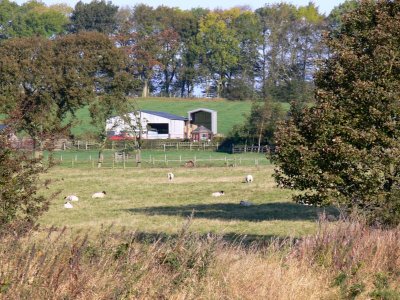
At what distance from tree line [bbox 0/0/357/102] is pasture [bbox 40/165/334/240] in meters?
65.9

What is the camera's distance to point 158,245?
36.0 ft

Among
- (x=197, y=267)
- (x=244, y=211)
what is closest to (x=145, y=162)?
(x=244, y=211)

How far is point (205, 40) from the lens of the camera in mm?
131625

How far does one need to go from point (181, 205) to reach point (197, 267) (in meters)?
27.2

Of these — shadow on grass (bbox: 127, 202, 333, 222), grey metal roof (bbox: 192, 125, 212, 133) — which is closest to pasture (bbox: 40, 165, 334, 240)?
shadow on grass (bbox: 127, 202, 333, 222)

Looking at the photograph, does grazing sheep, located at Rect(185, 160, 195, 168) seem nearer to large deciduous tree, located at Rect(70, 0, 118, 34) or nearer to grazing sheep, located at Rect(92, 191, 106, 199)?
grazing sheep, located at Rect(92, 191, 106, 199)

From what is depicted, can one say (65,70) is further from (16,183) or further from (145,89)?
(16,183)

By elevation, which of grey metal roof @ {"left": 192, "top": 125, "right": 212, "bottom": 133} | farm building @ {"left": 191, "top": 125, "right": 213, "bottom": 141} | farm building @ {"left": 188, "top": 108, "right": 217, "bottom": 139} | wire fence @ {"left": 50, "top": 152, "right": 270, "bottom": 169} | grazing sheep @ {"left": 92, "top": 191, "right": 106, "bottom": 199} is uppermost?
farm building @ {"left": 188, "top": 108, "right": 217, "bottom": 139}

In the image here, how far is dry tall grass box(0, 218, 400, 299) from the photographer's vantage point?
28.4ft

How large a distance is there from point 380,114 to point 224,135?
80.0 meters

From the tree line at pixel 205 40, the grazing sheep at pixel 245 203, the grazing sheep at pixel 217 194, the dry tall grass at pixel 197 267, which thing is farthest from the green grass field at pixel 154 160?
the dry tall grass at pixel 197 267

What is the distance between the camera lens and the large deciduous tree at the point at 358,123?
2011cm

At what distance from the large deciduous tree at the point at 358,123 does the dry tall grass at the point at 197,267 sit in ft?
19.6

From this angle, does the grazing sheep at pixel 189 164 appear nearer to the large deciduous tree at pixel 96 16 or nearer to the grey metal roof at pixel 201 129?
the grey metal roof at pixel 201 129
